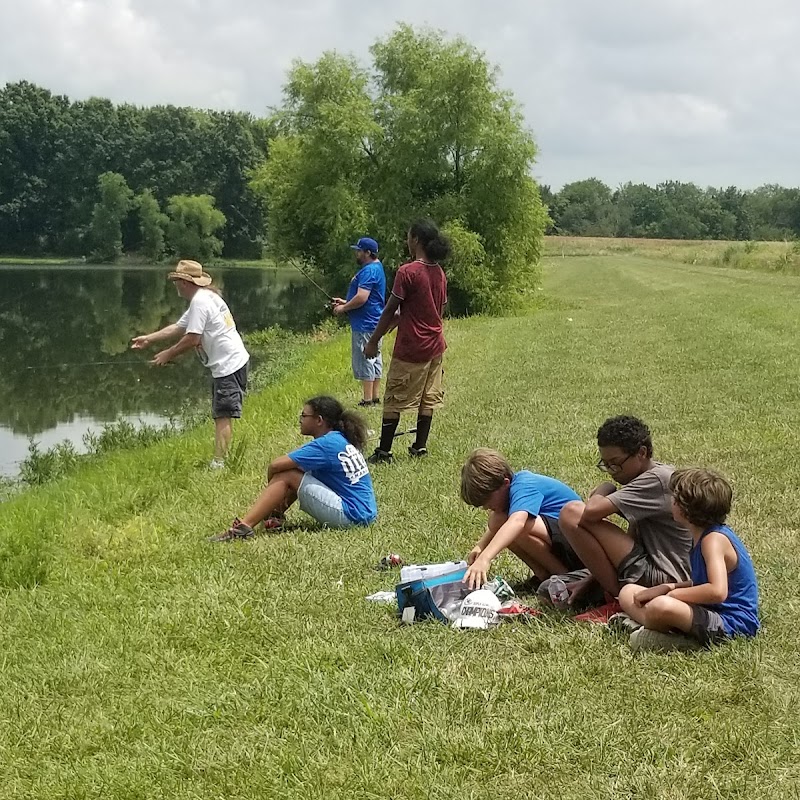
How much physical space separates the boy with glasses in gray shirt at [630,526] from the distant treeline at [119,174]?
7728cm

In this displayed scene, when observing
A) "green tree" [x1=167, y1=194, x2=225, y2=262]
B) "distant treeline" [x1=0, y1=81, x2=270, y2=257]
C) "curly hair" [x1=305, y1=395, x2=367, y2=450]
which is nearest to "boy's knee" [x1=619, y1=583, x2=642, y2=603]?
"curly hair" [x1=305, y1=395, x2=367, y2=450]

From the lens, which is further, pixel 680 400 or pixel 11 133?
pixel 11 133

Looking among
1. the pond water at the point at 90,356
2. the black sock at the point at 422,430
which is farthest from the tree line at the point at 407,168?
the black sock at the point at 422,430

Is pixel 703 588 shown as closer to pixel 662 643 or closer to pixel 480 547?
pixel 662 643

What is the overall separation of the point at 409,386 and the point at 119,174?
273 ft

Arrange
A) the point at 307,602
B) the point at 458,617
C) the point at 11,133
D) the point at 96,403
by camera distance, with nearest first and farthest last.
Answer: the point at 458,617
the point at 307,602
the point at 96,403
the point at 11,133

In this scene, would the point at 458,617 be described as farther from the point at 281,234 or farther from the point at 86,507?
the point at 281,234

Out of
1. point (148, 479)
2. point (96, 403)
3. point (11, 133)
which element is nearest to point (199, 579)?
point (148, 479)

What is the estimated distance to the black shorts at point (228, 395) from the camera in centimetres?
819

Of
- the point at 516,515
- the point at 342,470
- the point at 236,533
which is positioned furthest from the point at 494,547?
the point at 236,533

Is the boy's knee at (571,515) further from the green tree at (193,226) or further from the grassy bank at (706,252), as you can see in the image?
the green tree at (193,226)

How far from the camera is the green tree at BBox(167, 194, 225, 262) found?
7881 cm

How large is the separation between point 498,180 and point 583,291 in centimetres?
862

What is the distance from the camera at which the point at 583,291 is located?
119 feet
